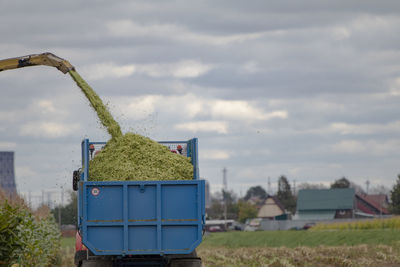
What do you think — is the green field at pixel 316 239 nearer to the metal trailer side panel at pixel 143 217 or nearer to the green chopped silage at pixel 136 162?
the green chopped silage at pixel 136 162

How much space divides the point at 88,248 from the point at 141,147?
8.43 feet

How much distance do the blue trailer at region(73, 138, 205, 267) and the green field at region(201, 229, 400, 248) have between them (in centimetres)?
2702

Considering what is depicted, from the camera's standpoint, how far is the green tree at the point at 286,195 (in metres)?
133

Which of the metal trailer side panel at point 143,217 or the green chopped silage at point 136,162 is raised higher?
the green chopped silage at point 136,162

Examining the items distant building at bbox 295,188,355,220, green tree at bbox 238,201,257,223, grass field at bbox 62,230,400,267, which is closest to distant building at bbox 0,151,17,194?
green tree at bbox 238,201,257,223

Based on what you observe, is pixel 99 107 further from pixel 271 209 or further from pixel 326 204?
pixel 271 209

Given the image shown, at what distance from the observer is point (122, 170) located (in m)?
13.9

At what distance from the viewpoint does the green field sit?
43.4 meters

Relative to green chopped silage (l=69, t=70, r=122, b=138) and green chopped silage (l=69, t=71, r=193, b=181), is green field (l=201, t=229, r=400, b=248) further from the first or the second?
green chopped silage (l=69, t=71, r=193, b=181)

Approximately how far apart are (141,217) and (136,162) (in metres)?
1.50

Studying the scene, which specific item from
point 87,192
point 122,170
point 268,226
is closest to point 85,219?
point 87,192

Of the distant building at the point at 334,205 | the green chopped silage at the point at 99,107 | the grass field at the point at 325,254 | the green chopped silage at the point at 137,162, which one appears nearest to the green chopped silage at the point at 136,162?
the green chopped silage at the point at 137,162

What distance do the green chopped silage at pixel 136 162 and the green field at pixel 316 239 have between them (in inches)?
1023

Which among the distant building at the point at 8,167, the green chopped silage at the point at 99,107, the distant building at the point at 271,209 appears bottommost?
the distant building at the point at 271,209
